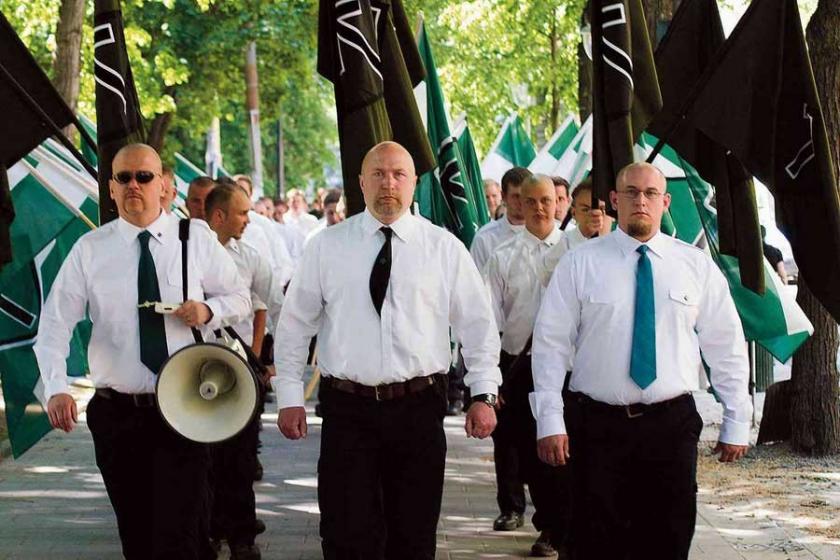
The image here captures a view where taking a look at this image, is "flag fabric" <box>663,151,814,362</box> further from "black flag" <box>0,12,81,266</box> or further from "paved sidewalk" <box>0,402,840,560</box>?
"black flag" <box>0,12,81,266</box>

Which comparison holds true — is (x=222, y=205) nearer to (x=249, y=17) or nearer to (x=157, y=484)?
(x=157, y=484)

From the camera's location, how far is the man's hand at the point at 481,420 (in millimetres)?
6824

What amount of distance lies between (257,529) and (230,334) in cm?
175

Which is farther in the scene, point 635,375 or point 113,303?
Result: point 113,303

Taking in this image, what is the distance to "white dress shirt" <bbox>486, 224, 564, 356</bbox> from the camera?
962cm

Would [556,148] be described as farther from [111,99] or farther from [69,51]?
[111,99]

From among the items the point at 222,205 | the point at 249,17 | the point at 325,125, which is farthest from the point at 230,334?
the point at 325,125

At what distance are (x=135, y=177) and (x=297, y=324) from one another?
1.05m

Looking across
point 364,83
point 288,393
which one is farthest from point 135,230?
point 364,83

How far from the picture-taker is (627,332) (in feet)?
22.0

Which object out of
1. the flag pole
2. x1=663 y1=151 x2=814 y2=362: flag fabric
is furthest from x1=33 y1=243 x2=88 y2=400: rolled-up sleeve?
x1=663 y1=151 x2=814 y2=362: flag fabric

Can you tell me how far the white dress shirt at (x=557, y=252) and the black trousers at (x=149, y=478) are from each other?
2.97 meters

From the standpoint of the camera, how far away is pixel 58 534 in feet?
32.7

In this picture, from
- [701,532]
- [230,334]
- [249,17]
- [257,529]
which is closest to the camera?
[230,334]
